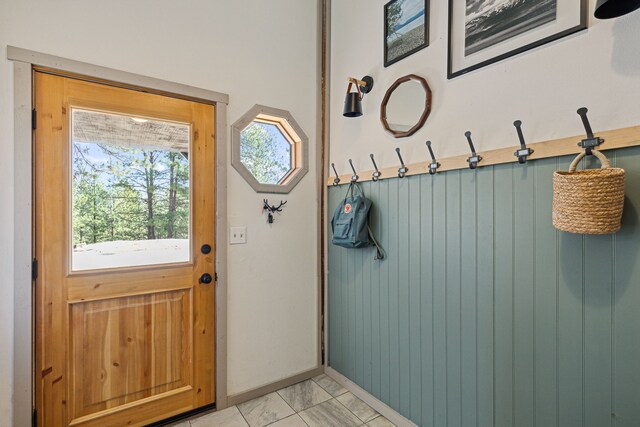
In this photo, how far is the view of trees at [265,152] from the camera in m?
2.22

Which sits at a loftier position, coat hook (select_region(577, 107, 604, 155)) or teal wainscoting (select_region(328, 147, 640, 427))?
coat hook (select_region(577, 107, 604, 155))

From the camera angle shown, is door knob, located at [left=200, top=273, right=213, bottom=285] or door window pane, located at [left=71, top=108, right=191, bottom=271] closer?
door window pane, located at [left=71, top=108, right=191, bottom=271]

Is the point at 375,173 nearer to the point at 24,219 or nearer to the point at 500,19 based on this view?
the point at 500,19

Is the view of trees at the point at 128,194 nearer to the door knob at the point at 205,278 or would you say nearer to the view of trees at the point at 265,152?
the door knob at the point at 205,278

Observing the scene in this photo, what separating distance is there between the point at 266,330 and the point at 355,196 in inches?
45.0

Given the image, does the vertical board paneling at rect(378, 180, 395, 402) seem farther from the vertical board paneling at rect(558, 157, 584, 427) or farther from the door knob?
the door knob

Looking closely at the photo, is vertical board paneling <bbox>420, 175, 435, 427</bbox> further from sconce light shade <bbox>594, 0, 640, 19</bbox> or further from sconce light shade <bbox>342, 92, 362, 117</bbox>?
sconce light shade <bbox>594, 0, 640, 19</bbox>

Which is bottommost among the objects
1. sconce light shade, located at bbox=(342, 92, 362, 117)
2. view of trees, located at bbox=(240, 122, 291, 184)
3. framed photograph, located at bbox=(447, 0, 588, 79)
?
view of trees, located at bbox=(240, 122, 291, 184)

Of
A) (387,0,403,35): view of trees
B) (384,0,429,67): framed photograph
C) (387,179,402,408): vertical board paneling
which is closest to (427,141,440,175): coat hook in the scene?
(387,179,402,408): vertical board paneling

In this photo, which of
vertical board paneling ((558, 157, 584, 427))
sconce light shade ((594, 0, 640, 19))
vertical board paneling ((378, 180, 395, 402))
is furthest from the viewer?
vertical board paneling ((378, 180, 395, 402))

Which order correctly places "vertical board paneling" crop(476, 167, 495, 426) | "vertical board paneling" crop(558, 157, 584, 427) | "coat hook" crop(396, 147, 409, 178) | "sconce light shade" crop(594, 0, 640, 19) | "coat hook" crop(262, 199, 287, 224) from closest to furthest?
"sconce light shade" crop(594, 0, 640, 19) < "vertical board paneling" crop(558, 157, 584, 427) < "vertical board paneling" crop(476, 167, 495, 426) < "coat hook" crop(396, 147, 409, 178) < "coat hook" crop(262, 199, 287, 224)

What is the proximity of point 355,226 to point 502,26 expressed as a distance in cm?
123

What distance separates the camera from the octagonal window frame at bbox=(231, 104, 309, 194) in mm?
2121

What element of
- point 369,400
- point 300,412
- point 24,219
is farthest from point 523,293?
point 24,219
